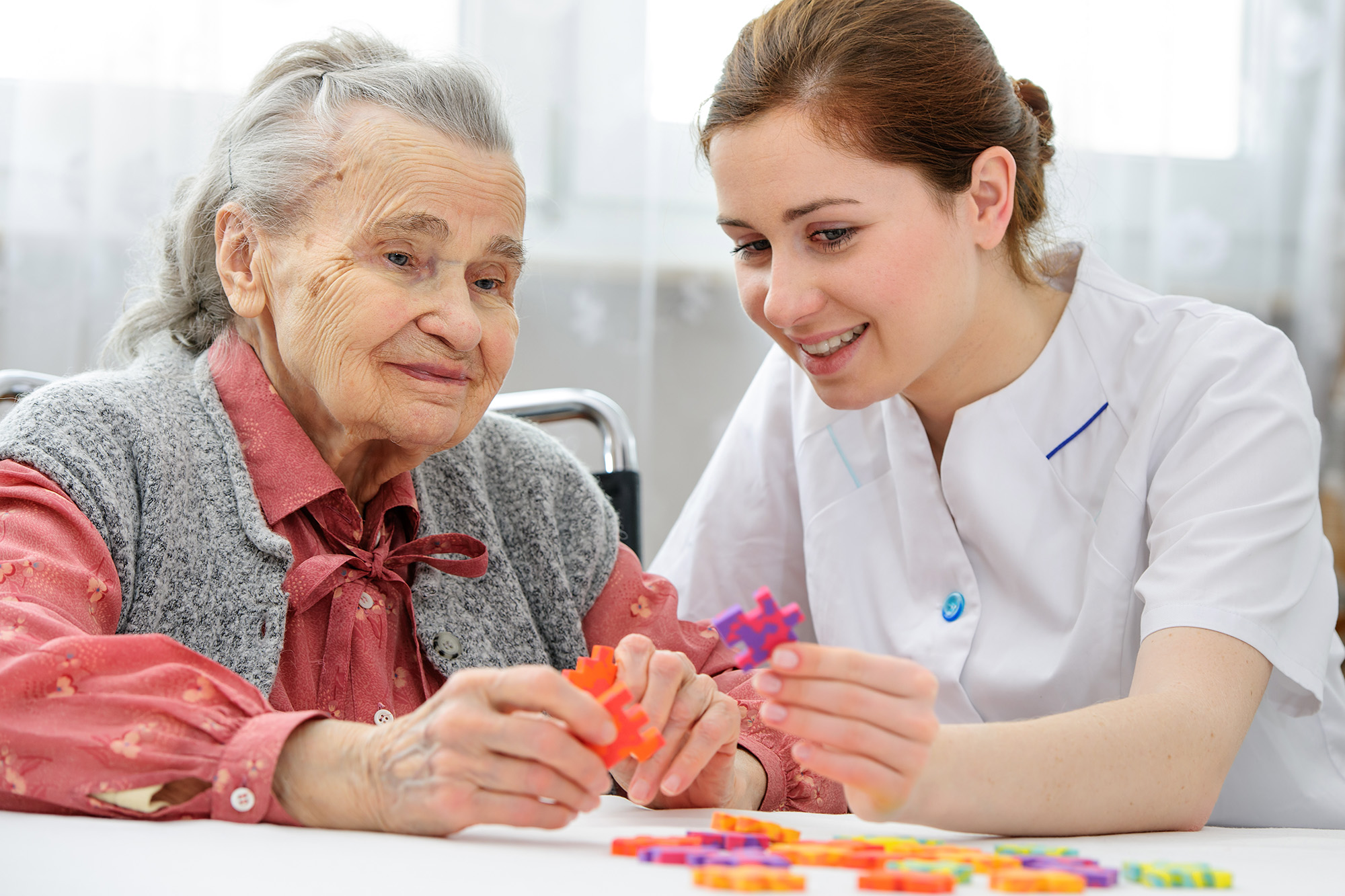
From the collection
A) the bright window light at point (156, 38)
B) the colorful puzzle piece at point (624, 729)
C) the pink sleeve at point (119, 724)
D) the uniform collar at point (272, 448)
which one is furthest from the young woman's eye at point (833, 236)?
the bright window light at point (156, 38)

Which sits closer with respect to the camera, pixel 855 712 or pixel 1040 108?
pixel 855 712

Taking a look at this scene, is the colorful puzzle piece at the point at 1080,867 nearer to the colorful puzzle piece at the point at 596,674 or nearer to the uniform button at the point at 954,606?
the colorful puzzle piece at the point at 596,674

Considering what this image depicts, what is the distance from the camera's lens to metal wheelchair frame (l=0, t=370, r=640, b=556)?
1.82 meters

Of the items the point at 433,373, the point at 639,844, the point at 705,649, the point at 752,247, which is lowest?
the point at 705,649

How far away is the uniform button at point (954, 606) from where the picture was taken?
5.05 feet

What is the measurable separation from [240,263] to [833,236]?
672 millimetres

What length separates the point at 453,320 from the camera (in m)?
1.25

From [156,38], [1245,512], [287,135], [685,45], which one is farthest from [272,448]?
[685,45]

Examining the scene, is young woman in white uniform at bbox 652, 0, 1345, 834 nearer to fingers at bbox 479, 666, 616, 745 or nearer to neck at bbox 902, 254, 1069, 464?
neck at bbox 902, 254, 1069, 464

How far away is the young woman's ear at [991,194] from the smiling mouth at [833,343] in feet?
0.64

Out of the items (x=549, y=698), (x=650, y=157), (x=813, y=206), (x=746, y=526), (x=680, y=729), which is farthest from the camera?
(x=650, y=157)

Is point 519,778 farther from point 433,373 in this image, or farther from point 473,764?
point 433,373

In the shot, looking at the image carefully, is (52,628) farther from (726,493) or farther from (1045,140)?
(1045,140)

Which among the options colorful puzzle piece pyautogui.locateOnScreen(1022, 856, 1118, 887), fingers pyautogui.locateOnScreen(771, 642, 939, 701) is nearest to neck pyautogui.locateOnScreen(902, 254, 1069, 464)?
fingers pyautogui.locateOnScreen(771, 642, 939, 701)
